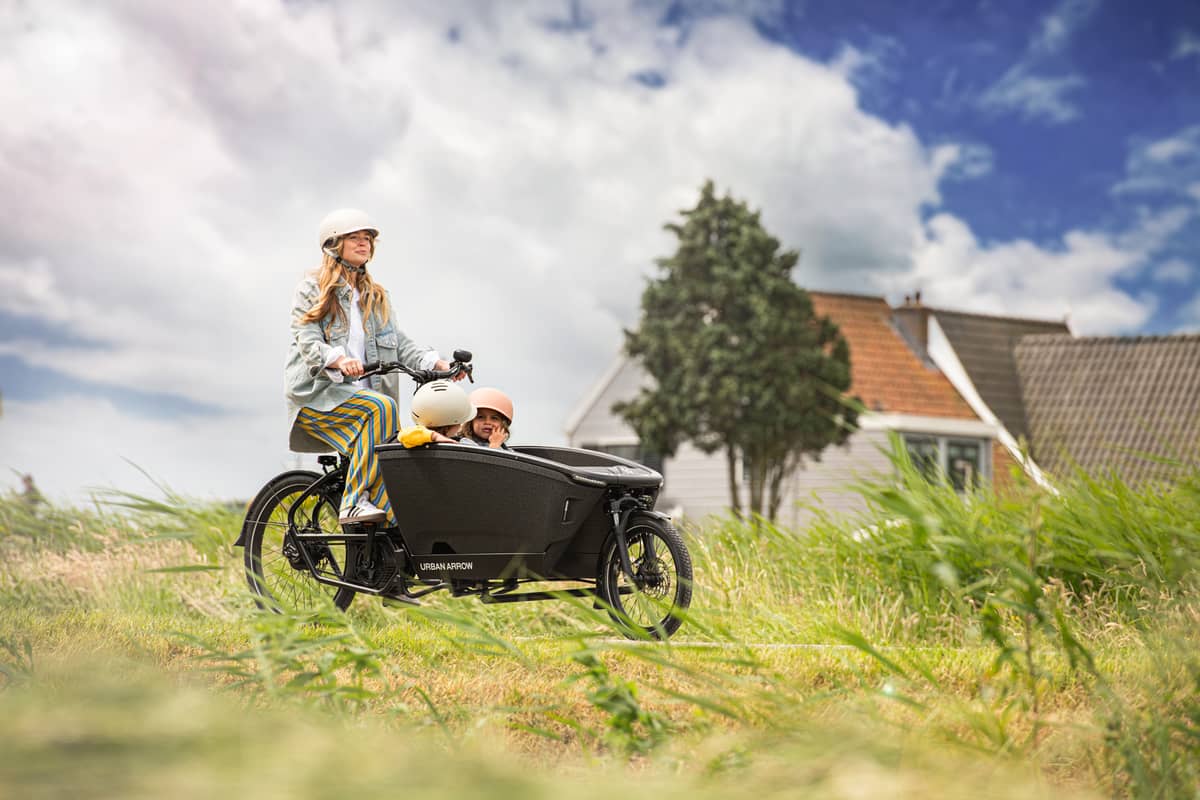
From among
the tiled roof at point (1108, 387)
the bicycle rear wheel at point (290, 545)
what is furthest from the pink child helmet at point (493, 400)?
the tiled roof at point (1108, 387)

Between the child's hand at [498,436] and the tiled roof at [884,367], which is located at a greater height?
the tiled roof at [884,367]

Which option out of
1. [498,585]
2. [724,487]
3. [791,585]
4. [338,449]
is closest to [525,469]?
[498,585]

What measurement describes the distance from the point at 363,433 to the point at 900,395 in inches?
916

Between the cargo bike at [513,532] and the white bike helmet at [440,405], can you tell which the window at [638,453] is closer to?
the cargo bike at [513,532]

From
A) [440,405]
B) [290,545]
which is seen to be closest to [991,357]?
[290,545]

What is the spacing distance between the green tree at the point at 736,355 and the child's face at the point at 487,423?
17.2m

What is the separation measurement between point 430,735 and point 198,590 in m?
4.51

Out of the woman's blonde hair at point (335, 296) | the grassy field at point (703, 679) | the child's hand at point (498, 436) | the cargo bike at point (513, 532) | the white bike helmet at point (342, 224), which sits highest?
the white bike helmet at point (342, 224)

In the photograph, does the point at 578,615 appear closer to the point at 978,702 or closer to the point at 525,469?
the point at 525,469

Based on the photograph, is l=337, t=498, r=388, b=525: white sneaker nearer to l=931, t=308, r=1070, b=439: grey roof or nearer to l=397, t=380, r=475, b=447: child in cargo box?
l=397, t=380, r=475, b=447: child in cargo box

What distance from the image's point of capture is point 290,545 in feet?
19.1

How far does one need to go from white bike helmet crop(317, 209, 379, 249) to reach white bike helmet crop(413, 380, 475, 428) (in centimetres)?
92

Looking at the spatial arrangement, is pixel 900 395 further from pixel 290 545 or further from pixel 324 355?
pixel 324 355

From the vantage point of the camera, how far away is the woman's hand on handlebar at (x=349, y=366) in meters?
5.16
